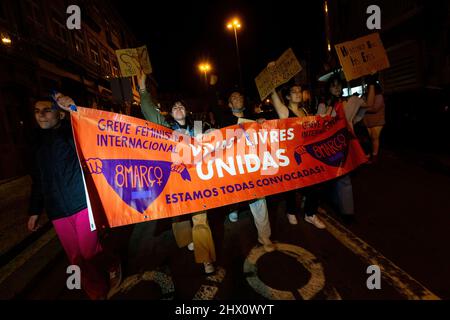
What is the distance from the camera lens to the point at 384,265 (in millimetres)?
2609

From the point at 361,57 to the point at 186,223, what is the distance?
3777 millimetres

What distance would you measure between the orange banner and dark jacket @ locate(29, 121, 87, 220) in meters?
0.13

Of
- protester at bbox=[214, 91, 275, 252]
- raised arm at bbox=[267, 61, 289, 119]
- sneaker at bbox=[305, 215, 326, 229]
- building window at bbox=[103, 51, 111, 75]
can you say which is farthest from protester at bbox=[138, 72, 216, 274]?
building window at bbox=[103, 51, 111, 75]

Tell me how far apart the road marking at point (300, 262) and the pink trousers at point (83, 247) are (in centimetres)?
153

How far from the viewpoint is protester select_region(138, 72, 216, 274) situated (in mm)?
2795

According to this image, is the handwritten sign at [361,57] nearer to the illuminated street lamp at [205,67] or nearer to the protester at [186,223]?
the protester at [186,223]

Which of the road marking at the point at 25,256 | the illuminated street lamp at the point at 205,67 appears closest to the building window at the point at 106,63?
the illuminated street lamp at the point at 205,67

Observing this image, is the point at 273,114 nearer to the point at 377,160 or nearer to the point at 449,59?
the point at 377,160

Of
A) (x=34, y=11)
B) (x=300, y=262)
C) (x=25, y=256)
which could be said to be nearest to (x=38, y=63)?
(x=34, y=11)

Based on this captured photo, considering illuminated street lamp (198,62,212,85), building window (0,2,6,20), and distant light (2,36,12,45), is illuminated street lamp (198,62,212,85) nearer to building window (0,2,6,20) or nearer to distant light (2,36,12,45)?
building window (0,2,6,20)

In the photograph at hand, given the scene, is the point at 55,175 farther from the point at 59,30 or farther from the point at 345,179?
the point at 59,30

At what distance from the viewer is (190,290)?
101 inches

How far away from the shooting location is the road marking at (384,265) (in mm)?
2188
